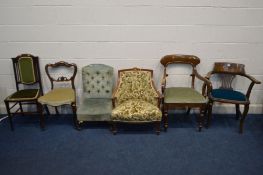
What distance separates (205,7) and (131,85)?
1.43 metres

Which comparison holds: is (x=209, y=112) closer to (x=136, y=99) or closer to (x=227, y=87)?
(x=227, y=87)

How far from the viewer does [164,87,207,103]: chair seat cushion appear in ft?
10.4

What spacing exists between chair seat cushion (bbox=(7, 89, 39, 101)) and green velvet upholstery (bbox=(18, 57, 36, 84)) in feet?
0.50

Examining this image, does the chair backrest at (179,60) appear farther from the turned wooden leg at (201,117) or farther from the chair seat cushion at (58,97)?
the chair seat cushion at (58,97)

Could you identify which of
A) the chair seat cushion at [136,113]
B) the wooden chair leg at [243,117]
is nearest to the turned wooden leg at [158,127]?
the chair seat cushion at [136,113]

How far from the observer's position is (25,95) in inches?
131

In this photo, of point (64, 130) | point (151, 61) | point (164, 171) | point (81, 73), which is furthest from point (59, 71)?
point (164, 171)

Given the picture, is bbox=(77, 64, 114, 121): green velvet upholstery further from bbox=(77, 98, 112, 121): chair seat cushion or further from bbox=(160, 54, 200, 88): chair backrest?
bbox=(160, 54, 200, 88): chair backrest

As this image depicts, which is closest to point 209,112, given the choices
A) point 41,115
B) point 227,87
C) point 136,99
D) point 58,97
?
point 227,87

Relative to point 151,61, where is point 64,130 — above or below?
below

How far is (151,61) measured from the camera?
3588mm

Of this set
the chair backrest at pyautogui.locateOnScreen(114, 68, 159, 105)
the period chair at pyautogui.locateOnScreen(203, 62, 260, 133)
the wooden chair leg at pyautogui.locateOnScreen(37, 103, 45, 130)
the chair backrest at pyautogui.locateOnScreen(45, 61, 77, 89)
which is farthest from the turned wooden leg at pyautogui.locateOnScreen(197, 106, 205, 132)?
the wooden chair leg at pyautogui.locateOnScreen(37, 103, 45, 130)

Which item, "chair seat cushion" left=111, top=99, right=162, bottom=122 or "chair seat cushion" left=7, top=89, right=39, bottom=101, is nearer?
"chair seat cushion" left=111, top=99, right=162, bottom=122

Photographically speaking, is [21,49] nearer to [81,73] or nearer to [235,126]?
[81,73]
